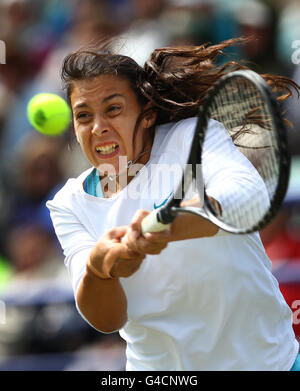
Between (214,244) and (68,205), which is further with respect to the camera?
(68,205)

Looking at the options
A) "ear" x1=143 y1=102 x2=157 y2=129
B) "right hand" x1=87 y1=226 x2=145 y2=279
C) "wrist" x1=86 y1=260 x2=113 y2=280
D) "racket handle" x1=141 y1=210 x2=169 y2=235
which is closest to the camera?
"racket handle" x1=141 y1=210 x2=169 y2=235

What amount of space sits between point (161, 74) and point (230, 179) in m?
0.54

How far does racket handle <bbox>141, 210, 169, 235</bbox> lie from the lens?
1628 millimetres

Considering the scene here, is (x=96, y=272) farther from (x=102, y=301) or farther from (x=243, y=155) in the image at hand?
(x=243, y=155)

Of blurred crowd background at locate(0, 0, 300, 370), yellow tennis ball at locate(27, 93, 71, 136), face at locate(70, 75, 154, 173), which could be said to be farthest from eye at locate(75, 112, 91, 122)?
yellow tennis ball at locate(27, 93, 71, 136)

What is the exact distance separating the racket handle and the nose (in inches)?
18.7

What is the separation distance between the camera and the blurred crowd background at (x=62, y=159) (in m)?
3.40

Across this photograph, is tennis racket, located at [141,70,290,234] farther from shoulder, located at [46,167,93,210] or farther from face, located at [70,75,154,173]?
shoulder, located at [46,167,93,210]

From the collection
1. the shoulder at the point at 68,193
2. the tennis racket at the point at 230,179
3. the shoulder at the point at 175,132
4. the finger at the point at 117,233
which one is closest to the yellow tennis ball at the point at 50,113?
the shoulder at the point at 68,193

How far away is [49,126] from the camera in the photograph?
148 inches

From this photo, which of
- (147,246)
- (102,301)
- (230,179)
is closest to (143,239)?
(147,246)
